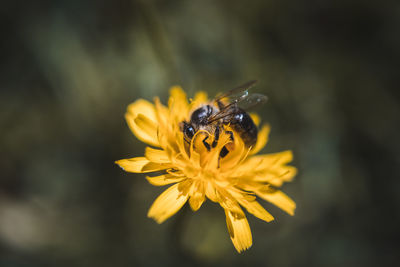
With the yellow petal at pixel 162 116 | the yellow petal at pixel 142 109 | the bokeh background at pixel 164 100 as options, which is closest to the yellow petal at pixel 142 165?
the yellow petal at pixel 162 116

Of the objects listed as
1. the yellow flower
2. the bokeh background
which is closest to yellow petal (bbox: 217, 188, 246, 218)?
the yellow flower

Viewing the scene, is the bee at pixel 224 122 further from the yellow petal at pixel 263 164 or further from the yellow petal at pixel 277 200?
the yellow petal at pixel 277 200

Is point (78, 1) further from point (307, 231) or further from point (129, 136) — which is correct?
point (307, 231)

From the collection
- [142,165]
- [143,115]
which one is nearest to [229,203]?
[142,165]

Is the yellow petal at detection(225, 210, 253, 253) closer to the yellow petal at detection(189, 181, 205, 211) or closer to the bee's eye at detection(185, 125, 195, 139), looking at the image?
the yellow petal at detection(189, 181, 205, 211)

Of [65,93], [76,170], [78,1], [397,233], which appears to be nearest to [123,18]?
[78,1]

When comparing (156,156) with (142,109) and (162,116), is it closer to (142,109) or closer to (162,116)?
(162,116)
